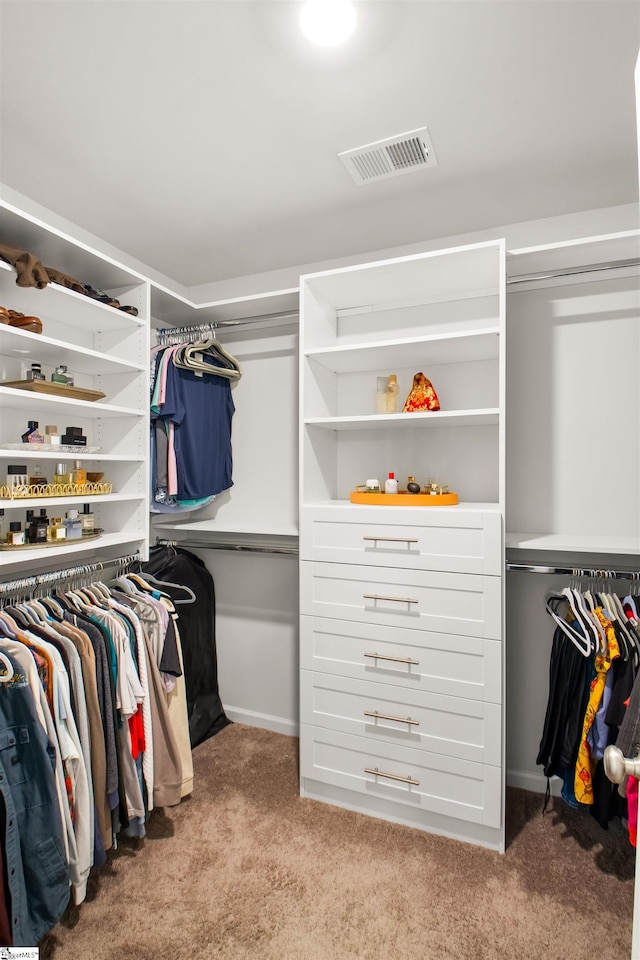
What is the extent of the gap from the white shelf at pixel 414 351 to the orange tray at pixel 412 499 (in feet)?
2.03

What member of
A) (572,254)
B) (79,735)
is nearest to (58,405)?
(79,735)

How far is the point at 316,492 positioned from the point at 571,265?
1.45m

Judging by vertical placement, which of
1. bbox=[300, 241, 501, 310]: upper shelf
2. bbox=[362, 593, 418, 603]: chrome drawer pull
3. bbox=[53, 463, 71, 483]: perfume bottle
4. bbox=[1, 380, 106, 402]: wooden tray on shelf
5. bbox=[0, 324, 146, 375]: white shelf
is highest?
bbox=[300, 241, 501, 310]: upper shelf

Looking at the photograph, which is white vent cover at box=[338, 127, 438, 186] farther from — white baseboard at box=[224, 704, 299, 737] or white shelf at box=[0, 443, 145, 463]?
white baseboard at box=[224, 704, 299, 737]

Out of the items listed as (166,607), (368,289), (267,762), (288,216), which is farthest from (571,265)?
(267,762)

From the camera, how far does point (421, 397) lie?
7.55 feet

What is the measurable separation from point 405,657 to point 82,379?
6.19ft

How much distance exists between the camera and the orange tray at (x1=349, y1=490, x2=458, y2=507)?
2102 millimetres

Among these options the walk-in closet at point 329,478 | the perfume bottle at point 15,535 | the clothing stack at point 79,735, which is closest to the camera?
the clothing stack at point 79,735

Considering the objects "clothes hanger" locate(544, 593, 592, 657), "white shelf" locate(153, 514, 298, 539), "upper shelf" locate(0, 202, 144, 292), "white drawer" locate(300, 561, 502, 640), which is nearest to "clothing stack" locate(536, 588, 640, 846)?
"clothes hanger" locate(544, 593, 592, 657)

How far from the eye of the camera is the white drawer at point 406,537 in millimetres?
1927

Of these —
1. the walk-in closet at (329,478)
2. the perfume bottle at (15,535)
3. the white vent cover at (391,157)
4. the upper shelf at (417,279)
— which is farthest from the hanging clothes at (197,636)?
the white vent cover at (391,157)

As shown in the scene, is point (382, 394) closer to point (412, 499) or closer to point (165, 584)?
point (412, 499)

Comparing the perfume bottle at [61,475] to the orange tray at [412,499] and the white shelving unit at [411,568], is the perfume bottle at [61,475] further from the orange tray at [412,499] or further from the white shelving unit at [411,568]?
the orange tray at [412,499]
